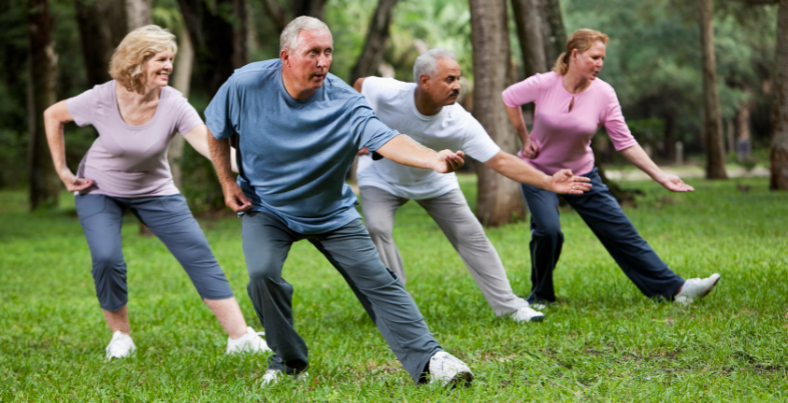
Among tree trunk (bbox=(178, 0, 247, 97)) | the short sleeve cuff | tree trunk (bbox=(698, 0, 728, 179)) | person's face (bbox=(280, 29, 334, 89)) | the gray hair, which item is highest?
tree trunk (bbox=(178, 0, 247, 97))

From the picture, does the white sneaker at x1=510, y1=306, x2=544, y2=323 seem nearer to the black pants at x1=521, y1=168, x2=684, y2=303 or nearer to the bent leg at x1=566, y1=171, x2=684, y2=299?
the black pants at x1=521, y1=168, x2=684, y2=303

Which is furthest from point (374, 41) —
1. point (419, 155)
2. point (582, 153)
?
point (419, 155)

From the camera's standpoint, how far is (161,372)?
4.75 meters

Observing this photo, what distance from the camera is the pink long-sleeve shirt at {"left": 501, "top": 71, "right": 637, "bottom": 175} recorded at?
5.57 meters

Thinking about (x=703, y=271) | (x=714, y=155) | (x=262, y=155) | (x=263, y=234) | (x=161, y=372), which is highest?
(x=262, y=155)

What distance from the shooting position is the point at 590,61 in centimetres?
532

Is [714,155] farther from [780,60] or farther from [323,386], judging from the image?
[323,386]

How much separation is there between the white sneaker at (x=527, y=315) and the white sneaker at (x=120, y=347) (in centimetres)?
282

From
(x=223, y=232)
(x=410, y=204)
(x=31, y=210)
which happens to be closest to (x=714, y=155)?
(x=410, y=204)

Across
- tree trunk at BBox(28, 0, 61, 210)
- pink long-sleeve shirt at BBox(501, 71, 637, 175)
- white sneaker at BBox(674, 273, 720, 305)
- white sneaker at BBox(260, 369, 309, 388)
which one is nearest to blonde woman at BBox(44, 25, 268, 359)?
white sneaker at BBox(260, 369, 309, 388)

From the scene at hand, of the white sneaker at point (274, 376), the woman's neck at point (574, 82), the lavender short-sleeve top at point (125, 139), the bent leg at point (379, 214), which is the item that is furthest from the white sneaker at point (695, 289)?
the lavender short-sleeve top at point (125, 139)

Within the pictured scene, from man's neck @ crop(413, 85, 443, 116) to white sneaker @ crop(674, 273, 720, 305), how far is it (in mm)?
2393

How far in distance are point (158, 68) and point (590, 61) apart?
9.78 ft

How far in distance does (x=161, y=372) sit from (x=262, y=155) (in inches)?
70.5
